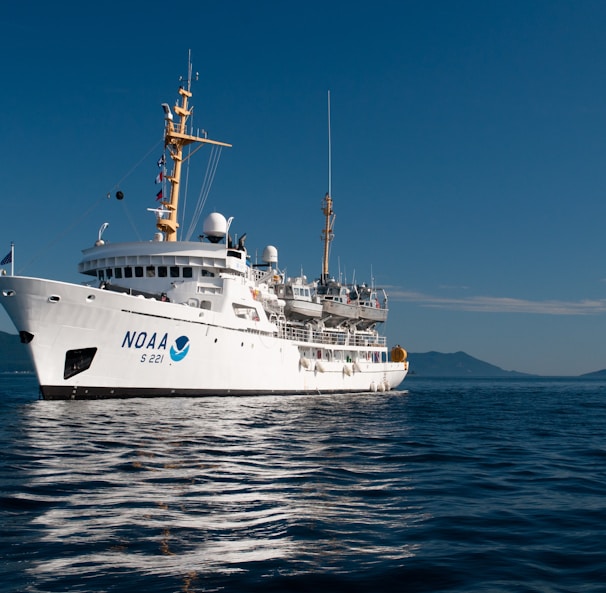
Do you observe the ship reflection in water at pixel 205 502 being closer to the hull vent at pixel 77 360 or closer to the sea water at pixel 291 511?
the sea water at pixel 291 511

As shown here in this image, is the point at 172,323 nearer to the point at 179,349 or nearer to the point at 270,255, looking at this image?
the point at 179,349

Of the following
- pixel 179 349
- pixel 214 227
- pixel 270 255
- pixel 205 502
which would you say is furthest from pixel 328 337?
pixel 205 502

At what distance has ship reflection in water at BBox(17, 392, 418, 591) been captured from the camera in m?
6.35

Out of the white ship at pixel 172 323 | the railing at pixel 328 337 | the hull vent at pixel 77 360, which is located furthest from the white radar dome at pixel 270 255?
the hull vent at pixel 77 360

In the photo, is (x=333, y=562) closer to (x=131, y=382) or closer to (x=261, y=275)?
(x=131, y=382)

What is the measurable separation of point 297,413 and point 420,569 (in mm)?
18851

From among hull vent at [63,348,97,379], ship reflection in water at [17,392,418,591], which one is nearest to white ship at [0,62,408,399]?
hull vent at [63,348,97,379]

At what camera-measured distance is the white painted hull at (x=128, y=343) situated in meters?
23.6

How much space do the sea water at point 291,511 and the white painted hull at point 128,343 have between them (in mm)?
6313

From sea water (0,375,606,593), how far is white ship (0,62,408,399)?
6.47 meters

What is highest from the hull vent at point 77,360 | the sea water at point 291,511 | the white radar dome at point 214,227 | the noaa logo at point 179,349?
the white radar dome at point 214,227

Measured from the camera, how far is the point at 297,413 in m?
25.1

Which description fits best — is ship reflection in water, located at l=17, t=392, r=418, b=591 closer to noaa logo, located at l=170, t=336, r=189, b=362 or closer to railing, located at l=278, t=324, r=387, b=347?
noaa logo, located at l=170, t=336, r=189, b=362

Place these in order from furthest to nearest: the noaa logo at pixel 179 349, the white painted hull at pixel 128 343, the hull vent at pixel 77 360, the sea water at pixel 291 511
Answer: the noaa logo at pixel 179 349, the hull vent at pixel 77 360, the white painted hull at pixel 128 343, the sea water at pixel 291 511
